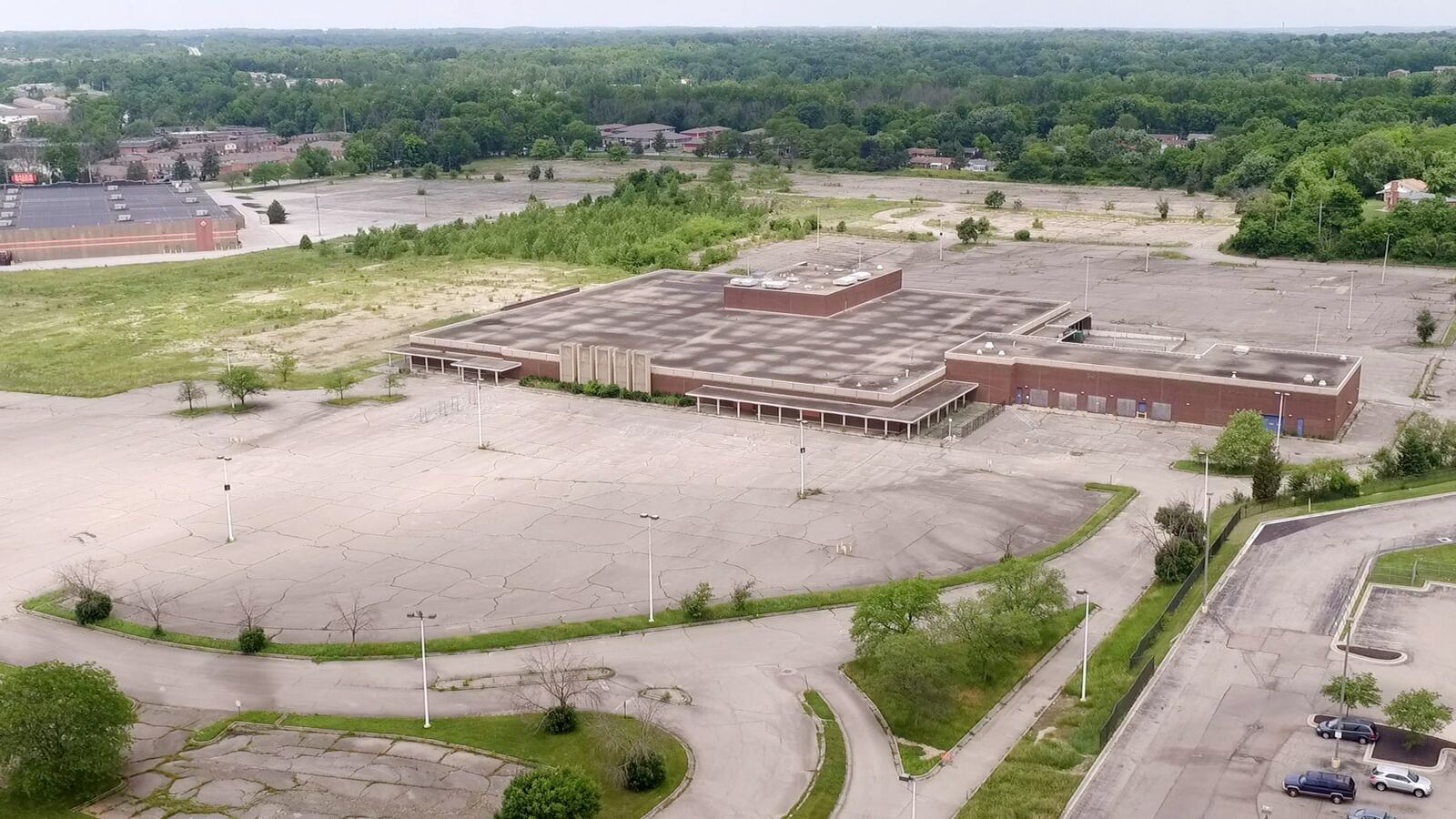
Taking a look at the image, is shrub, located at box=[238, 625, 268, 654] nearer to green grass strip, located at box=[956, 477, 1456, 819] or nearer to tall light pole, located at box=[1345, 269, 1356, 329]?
green grass strip, located at box=[956, 477, 1456, 819]

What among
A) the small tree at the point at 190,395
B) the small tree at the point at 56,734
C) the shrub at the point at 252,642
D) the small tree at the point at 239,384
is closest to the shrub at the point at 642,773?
the small tree at the point at 56,734

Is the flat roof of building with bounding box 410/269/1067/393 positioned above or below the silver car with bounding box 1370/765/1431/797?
above

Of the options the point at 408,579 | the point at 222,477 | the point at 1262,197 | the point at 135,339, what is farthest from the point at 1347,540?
the point at 1262,197

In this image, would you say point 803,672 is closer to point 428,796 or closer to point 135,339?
point 428,796

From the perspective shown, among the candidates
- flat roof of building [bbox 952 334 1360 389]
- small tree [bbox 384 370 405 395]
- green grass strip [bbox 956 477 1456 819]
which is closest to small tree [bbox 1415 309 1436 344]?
flat roof of building [bbox 952 334 1360 389]

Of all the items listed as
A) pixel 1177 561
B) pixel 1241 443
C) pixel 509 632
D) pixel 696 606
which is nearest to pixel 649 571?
pixel 696 606

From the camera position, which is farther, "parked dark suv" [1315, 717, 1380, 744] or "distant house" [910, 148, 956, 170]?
"distant house" [910, 148, 956, 170]
